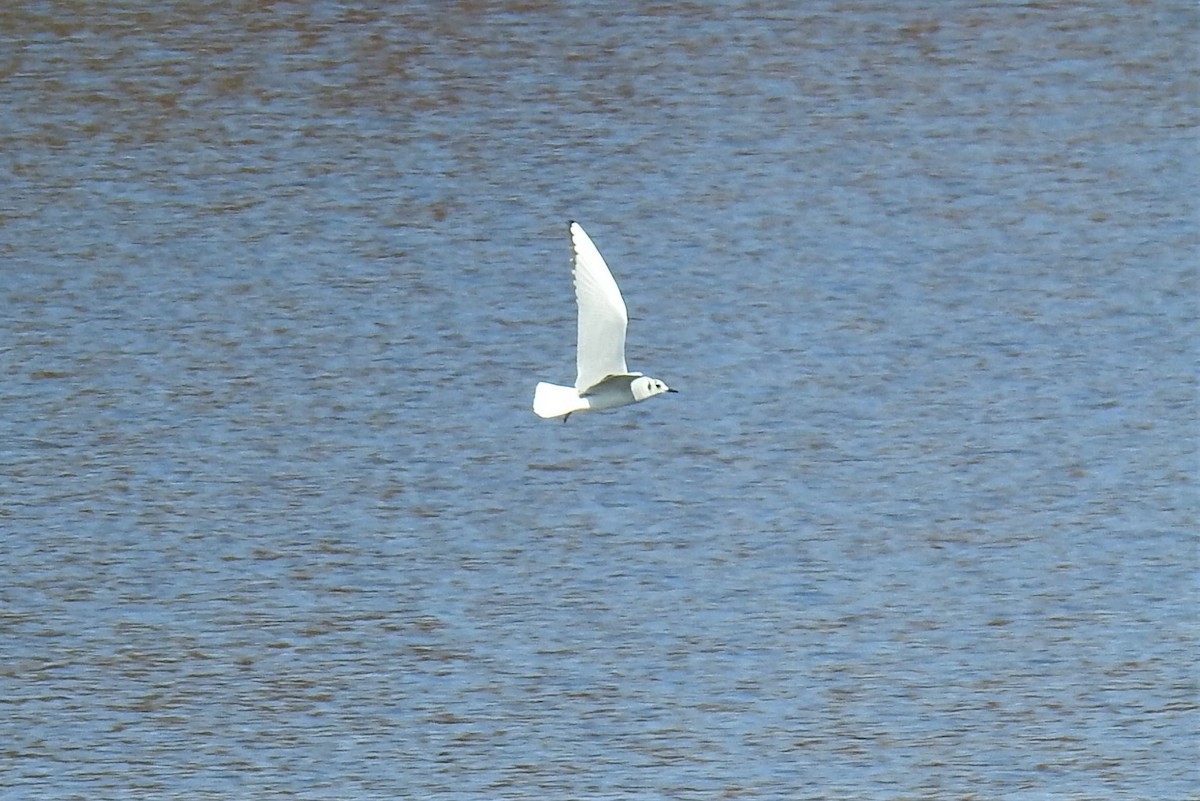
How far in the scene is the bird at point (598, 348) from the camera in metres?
3.05

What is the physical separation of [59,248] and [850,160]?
153 cm

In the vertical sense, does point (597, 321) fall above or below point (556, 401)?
above

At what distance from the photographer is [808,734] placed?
3455 millimetres

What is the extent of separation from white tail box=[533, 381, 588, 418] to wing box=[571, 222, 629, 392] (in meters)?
0.03

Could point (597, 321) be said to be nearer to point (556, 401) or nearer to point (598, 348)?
point (598, 348)

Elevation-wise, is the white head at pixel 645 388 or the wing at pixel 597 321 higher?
the wing at pixel 597 321

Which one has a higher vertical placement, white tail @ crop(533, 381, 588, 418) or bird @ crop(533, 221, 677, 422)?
bird @ crop(533, 221, 677, 422)

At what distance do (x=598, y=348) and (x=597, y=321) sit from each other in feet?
0.12

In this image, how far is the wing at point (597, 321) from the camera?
305 centimetres

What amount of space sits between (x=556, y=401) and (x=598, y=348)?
109 millimetres

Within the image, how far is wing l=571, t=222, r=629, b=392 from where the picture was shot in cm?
305

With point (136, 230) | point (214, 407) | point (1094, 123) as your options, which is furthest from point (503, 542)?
point (1094, 123)

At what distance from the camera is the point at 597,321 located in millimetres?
3061

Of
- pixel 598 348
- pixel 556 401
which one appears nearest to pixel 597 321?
pixel 598 348
